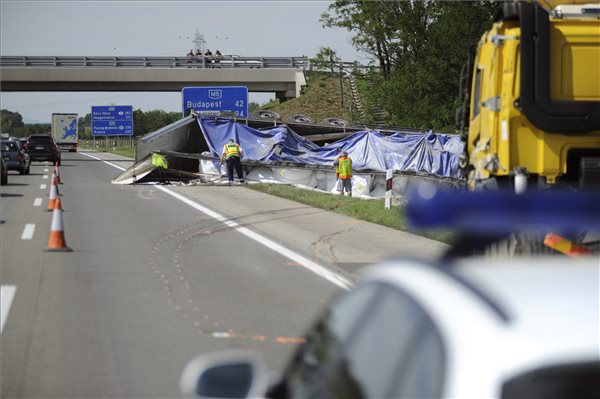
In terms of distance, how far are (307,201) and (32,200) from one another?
21.9 ft

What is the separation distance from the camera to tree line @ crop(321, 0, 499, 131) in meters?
51.0

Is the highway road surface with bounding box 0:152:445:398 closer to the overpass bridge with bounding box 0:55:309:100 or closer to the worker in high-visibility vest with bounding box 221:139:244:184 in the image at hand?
the worker in high-visibility vest with bounding box 221:139:244:184

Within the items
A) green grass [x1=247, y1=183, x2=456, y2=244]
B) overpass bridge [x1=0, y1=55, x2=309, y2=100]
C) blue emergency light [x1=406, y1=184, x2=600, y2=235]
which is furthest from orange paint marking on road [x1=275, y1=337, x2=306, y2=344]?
overpass bridge [x1=0, y1=55, x2=309, y2=100]

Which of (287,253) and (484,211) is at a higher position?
(484,211)

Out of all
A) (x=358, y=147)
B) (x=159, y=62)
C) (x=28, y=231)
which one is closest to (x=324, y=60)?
(x=159, y=62)

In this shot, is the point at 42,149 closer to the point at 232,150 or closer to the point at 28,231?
the point at 232,150

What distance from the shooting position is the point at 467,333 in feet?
7.55

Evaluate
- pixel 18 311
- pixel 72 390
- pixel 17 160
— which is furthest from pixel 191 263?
pixel 17 160

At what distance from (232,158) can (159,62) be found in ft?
138

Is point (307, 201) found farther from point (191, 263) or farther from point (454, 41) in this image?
point (454, 41)

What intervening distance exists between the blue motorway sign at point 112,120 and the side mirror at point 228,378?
81.2 metres

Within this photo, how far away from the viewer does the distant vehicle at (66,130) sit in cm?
9675

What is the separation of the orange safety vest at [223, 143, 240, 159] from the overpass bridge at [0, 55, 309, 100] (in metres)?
39.5

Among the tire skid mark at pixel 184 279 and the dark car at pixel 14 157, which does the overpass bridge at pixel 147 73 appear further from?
the tire skid mark at pixel 184 279
